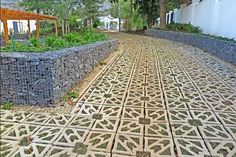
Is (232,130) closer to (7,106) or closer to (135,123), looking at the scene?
(135,123)

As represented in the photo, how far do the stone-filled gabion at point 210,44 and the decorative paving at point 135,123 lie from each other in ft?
7.32

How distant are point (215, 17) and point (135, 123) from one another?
8.86m

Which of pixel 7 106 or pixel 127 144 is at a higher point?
pixel 7 106

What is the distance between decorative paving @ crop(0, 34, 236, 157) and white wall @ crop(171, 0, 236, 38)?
4150 mm

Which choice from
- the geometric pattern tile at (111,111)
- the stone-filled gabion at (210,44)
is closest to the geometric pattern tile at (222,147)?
the geometric pattern tile at (111,111)

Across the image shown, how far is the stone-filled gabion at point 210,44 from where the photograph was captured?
25.0 ft

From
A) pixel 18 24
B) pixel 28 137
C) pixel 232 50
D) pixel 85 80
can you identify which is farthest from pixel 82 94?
pixel 18 24

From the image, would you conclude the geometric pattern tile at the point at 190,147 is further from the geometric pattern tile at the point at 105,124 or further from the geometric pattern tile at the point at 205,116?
the geometric pattern tile at the point at 105,124

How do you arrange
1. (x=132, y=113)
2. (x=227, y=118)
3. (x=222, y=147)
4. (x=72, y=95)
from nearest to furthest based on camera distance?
(x=222, y=147) < (x=227, y=118) < (x=132, y=113) < (x=72, y=95)

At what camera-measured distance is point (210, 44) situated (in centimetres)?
980

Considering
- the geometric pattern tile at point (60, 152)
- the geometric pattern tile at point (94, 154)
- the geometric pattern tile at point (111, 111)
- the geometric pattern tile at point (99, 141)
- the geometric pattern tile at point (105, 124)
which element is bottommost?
the geometric pattern tile at point (94, 154)

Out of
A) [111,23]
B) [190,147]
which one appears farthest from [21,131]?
[111,23]

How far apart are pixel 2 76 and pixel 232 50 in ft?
20.8

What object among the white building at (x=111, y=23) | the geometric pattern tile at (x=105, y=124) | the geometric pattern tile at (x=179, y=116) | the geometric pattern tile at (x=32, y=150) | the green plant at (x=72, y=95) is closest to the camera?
the geometric pattern tile at (x=32, y=150)
